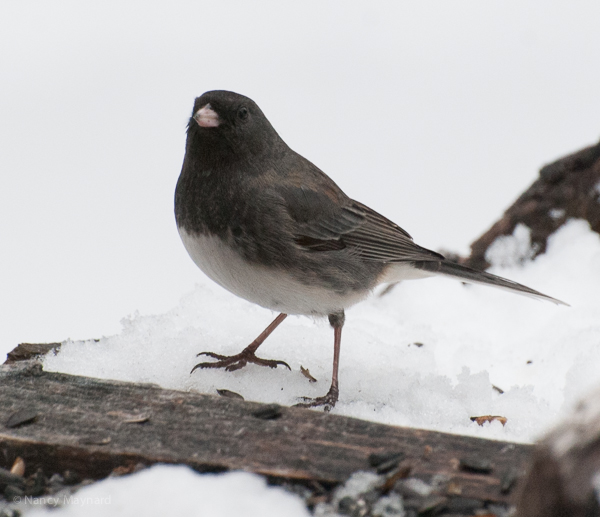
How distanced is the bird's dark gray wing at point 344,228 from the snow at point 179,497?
1223 mm

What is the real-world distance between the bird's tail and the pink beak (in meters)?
1.16

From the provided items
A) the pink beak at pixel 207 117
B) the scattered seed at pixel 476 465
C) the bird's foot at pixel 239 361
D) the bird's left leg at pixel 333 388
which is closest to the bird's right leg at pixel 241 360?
the bird's foot at pixel 239 361

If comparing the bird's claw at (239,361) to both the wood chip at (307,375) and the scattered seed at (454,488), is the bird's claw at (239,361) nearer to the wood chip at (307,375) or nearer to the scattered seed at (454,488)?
the wood chip at (307,375)

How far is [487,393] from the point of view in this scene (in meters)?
2.86

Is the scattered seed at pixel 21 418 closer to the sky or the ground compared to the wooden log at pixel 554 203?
closer to the ground

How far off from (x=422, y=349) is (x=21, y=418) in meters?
1.88

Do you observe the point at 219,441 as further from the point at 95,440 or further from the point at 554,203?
the point at 554,203

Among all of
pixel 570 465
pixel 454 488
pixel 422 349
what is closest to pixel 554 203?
pixel 422 349

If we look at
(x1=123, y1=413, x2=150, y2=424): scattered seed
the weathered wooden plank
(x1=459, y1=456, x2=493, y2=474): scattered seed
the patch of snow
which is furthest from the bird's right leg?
the patch of snow

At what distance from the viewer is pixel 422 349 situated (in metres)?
3.46

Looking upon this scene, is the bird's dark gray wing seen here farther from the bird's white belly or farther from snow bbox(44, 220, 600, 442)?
snow bbox(44, 220, 600, 442)

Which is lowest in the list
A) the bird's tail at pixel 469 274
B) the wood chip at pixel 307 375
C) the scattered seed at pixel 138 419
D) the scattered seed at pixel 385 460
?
the scattered seed at pixel 138 419

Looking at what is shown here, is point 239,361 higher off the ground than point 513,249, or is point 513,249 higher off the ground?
point 513,249

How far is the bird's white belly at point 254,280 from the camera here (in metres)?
2.75
